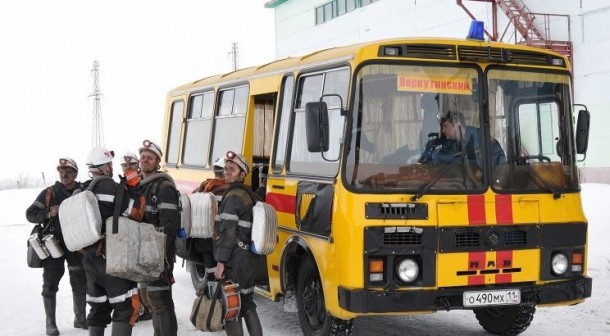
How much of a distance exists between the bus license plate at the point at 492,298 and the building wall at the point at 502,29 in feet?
27.0

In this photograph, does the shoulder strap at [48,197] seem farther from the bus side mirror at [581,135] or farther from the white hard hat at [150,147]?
the bus side mirror at [581,135]

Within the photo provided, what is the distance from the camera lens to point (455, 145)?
22.3 feet

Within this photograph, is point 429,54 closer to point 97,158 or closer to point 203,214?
point 203,214

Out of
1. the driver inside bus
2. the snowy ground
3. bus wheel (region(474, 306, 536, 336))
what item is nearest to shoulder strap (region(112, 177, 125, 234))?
the snowy ground

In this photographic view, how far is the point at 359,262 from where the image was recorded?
A: 6.46 meters

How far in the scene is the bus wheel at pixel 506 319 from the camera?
25.4 feet

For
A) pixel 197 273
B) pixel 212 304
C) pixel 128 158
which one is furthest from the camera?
pixel 197 273

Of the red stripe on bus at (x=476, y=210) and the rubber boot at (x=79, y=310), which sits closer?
the red stripe on bus at (x=476, y=210)

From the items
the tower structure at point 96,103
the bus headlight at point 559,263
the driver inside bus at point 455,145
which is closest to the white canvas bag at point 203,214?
the driver inside bus at point 455,145

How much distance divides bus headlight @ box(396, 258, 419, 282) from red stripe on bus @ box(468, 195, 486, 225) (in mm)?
609

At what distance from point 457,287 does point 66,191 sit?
13.5 feet

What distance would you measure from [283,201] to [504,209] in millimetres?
2198

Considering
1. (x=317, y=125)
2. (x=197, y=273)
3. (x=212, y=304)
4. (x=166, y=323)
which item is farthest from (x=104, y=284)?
(x=197, y=273)

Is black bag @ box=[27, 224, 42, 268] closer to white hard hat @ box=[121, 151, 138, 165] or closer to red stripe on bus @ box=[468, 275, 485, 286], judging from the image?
white hard hat @ box=[121, 151, 138, 165]
